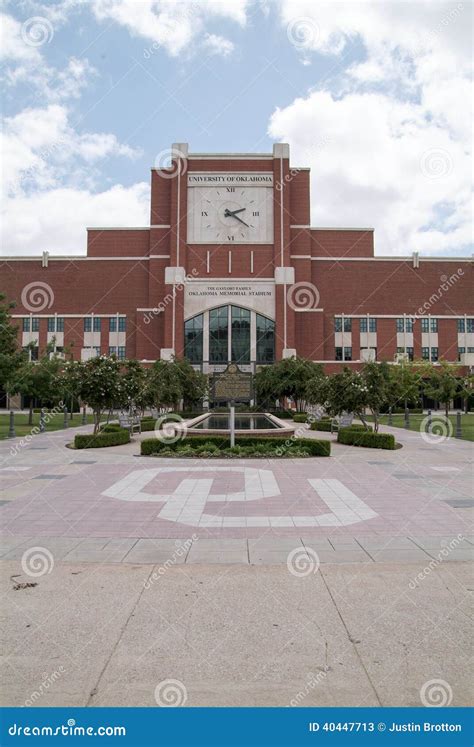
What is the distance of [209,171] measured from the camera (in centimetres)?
5869

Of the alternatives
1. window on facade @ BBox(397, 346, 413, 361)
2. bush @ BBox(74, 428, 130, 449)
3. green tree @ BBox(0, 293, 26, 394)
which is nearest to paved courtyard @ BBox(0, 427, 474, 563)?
bush @ BBox(74, 428, 130, 449)

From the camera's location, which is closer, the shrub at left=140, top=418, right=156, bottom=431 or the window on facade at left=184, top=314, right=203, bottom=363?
the shrub at left=140, top=418, right=156, bottom=431

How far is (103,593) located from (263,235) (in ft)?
184

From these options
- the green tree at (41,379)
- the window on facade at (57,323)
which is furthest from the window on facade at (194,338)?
the green tree at (41,379)

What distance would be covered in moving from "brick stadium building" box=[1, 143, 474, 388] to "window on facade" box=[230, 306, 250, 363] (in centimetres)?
11

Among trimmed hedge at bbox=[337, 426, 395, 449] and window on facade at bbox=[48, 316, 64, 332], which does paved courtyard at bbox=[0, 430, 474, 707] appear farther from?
window on facade at bbox=[48, 316, 64, 332]

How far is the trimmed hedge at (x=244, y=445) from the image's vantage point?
17391 mm

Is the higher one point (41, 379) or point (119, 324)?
point (119, 324)

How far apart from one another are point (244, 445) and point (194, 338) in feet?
132

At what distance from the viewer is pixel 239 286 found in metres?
57.8

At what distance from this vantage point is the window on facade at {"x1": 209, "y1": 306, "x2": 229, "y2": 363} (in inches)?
2281

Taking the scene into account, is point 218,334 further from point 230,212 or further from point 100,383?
point 100,383

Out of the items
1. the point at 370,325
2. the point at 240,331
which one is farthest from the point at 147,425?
the point at 370,325

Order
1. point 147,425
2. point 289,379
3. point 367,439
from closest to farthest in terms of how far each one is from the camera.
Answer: point 367,439 < point 147,425 < point 289,379
